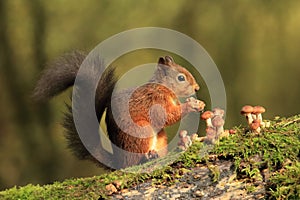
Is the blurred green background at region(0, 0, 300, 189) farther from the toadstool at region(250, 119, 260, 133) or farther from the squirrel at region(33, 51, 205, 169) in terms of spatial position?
the toadstool at region(250, 119, 260, 133)

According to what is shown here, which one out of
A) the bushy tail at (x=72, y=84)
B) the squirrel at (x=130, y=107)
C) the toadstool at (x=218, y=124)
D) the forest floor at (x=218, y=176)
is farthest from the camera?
the bushy tail at (x=72, y=84)

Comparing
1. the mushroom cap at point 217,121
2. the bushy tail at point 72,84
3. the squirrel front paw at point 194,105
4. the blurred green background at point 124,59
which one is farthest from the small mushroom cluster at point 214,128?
the blurred green background at point 124,59

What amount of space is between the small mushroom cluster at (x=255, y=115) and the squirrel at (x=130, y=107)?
27 cm

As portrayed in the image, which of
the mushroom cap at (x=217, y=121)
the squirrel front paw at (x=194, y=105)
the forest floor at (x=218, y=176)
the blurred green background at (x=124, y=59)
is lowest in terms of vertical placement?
the forest floor at (x=218, y=176)

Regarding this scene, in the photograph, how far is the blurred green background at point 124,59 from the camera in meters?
3.13

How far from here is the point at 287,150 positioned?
4.45 ft

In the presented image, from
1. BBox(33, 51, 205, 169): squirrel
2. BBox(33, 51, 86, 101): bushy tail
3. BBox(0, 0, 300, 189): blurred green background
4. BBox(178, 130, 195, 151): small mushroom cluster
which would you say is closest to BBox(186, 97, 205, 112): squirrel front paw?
BBox(33, 51, 205, 169): squirrel

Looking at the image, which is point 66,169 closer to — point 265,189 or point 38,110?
point 38,110

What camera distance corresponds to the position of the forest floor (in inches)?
52.1

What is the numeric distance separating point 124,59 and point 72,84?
127 cm

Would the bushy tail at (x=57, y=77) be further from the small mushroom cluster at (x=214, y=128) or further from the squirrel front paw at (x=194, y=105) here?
the small mushroom cluster at (x=214, y=128)

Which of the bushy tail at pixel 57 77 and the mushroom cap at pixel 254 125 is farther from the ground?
the bushy tail at pixel 57 77

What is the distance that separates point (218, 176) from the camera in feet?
4.35

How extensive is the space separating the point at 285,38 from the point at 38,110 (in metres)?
1.41
